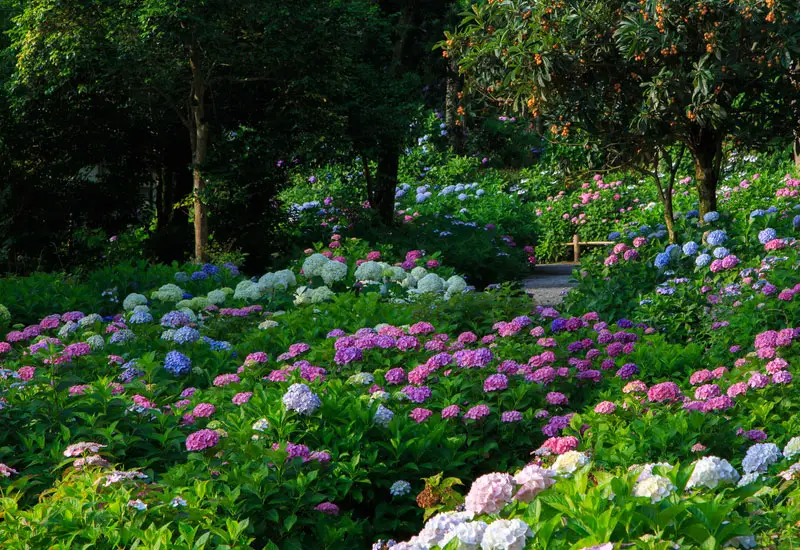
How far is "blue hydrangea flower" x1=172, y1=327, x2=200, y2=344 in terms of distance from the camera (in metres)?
5.61

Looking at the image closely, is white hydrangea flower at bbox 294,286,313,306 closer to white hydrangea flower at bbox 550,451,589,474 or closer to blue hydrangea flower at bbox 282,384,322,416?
blue hydrangea flower at bbox 282,384,322,416

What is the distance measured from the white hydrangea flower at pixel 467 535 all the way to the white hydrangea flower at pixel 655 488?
0.40 meters

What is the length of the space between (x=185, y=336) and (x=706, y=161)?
5.08 meters

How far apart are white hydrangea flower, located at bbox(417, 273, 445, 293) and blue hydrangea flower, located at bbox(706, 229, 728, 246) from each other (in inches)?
84.4

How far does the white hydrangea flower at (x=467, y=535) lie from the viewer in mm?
2121

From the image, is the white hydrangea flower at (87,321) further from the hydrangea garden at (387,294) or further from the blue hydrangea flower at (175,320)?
the blue hydrangea flower at (175,320)

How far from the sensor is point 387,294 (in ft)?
25.1

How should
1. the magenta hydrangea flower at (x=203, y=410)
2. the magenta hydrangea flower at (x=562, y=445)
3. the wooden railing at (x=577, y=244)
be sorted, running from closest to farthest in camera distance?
1. the magenta hydrangea flower at (x=562, y=445)
2. the magenta hydrangea flower at (x=203, y=410)
3. the wooden railing at (x=577, y=244)

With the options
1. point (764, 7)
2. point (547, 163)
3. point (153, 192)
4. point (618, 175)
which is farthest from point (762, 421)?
point (547, 163)

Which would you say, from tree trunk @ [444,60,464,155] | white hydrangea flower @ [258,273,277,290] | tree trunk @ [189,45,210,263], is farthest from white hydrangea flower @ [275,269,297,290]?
tree trunk @ [444,60,464,155]

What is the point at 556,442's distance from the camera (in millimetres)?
3484

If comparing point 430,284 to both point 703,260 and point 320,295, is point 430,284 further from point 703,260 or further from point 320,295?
point 703,260

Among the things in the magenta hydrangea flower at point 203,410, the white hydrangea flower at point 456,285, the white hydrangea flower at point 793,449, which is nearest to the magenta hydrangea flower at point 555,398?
the white hydrangea flower at point 793,449

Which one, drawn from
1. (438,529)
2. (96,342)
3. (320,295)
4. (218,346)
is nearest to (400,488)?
(438,529)
